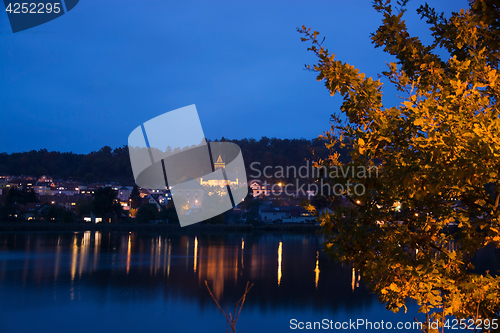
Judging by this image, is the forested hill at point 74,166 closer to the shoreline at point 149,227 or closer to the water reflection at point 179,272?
the shoreline at point 149,227

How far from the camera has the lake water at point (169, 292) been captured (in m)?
14.5


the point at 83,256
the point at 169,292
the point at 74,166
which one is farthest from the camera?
the point at 74,166

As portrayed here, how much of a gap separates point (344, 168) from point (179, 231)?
2120 inches

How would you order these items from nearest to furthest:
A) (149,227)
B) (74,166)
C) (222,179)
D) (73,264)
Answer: (73,264) → (149,227) → (222,179) → (74,166)

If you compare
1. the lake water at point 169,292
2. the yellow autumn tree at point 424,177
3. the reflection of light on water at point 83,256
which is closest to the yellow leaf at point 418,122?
the yellow autumn tree at point 424,177

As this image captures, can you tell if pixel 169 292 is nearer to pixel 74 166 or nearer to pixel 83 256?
pixel 83 256

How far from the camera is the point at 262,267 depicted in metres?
25.3

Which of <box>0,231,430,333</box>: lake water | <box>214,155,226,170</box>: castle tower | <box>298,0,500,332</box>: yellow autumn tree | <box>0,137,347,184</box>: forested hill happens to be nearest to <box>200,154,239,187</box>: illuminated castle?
<box>214,155,226,170</box>: castle tower

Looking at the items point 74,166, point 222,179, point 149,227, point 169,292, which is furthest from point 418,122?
point 74,166

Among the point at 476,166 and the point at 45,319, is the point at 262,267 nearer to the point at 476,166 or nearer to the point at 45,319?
the point at 45,319

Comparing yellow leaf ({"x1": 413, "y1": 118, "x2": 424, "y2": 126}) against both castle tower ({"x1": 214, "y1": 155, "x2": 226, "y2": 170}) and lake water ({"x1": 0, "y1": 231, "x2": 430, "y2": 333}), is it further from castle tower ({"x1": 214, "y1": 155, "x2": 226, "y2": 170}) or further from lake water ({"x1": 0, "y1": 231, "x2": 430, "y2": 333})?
castle tower ({"x1": 214, "y1": 155, "x2": 226, "y2": 170})

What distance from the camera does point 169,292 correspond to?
18641 mm

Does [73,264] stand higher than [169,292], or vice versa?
[73,264]

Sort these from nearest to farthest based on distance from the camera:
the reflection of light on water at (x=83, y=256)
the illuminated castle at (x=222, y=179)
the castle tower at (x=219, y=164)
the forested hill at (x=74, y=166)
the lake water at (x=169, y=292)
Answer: the lake water at (x=169, y=292)
the reflection of light on water at (x=83, y=256)
the illuminated castle at (x=222, y=179)
the castle tower at (x=219, y=164)
the forested hill at (x=74, y=166)
